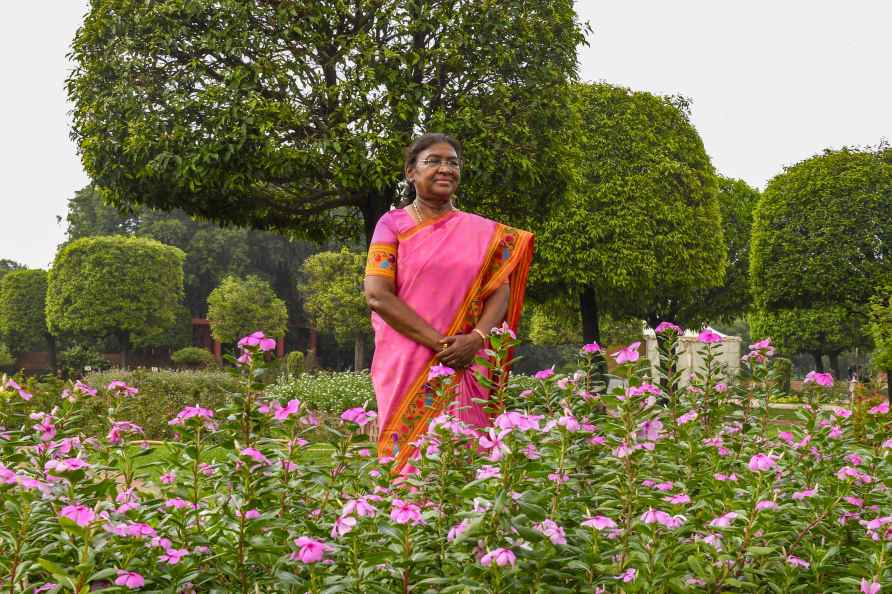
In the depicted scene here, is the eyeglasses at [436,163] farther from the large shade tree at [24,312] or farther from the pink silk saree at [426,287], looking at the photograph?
→ the large shade tree at [24,312]

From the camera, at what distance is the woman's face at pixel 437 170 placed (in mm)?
4465

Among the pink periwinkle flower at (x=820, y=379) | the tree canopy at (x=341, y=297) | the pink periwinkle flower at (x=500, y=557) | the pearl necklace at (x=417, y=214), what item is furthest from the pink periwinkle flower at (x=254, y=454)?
the tree canopy at (x=341, y=297)

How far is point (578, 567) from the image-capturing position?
2209mm

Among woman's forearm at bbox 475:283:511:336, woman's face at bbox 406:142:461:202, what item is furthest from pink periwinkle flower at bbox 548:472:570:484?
woman's face at bbox 406:142:461:202

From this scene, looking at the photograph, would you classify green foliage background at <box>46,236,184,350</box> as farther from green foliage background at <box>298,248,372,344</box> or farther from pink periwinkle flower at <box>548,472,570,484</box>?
pink periwinkle flower at <box>548,472,570,484</box>

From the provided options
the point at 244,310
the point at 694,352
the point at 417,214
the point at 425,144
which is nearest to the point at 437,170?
the point at 425,144

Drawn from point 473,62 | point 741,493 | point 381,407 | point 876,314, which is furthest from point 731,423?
point 876,314

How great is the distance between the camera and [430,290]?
4473 mm

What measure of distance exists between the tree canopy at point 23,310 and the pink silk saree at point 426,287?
159 ft

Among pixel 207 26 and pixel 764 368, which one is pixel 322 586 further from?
pixel 207 26

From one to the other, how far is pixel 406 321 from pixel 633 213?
16.6 m

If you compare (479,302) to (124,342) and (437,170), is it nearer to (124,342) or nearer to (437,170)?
(437,170)

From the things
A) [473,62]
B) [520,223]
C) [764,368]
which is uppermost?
[473,62]

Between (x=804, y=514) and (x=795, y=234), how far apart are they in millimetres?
22382
